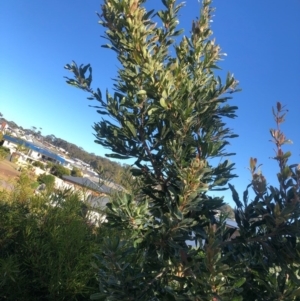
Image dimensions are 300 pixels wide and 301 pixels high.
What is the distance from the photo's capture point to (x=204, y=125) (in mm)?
2438

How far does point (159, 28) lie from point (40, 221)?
3.68m

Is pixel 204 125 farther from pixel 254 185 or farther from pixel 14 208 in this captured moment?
pixel 14 208

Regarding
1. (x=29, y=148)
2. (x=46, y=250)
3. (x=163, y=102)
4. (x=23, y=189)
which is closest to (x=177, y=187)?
(x=163, y=102)

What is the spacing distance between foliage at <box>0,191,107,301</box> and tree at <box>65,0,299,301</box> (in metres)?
1.97

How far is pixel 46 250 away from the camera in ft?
14.0

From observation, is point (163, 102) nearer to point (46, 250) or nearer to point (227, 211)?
point (227, 211)

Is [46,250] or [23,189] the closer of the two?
[46,250]

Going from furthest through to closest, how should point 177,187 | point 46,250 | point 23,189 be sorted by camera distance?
point 23,189 → point 46,250 → point 177,187

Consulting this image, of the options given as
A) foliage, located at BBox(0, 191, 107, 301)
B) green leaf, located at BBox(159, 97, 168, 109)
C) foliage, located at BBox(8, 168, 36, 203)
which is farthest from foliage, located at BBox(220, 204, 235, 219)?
foliage, located at BBox(8, 168, 36, 203)

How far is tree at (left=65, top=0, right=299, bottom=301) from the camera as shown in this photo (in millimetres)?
1984

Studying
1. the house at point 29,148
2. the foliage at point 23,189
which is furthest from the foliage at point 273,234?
the house at point 29,148

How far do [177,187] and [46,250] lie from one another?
9.18ft

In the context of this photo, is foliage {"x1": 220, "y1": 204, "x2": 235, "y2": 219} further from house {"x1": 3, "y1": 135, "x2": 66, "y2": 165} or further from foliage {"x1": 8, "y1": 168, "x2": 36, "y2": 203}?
house {"x1": 3, "y1": 135, "x2": 66, "y2": 165}

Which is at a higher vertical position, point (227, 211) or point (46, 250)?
point (227, 211)
